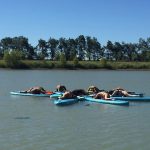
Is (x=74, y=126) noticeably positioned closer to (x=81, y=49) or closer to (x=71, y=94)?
(x=71, y=94)

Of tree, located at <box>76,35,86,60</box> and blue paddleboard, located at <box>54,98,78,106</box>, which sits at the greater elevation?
tree, located at <box>76,35,86,60</box>

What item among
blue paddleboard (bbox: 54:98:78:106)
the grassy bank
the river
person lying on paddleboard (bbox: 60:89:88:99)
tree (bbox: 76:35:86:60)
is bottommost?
the river

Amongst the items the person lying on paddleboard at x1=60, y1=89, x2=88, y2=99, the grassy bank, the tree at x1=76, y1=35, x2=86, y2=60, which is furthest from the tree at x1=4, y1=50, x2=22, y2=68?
the person lying on paddleboard at x1=60, y1=89, x2=88, y2=99

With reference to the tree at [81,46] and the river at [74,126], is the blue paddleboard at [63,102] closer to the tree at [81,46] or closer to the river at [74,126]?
the river at [74,126]

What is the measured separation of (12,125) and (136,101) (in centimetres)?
1506

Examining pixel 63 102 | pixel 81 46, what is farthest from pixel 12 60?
pixel 63 102

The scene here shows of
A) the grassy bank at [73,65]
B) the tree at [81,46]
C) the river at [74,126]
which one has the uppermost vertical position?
the tree at [81,46]

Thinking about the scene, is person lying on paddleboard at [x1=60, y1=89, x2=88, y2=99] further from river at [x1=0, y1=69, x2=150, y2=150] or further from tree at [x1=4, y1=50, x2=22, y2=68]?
tree at [x1=4, y1=50, x2=22, y2=68]

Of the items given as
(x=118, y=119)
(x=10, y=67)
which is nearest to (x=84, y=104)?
(x=118, y=119)

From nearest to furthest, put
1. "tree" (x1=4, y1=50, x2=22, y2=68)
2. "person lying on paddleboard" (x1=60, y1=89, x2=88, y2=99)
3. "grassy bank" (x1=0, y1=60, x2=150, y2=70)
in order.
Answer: "person lying on paddleboard" (x1=60, y1=89, x2=88, y2=99) < "tree" (x1=4, y1=50, x2=22, y2=68) < "grassy bank" (x1=0, y1=60, x2=150, y2=70)

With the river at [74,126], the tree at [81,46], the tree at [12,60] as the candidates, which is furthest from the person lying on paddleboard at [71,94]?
the tree at [81,46]

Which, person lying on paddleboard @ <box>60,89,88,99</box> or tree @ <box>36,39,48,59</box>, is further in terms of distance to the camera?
tree @ <box>36,39,48,59</box>

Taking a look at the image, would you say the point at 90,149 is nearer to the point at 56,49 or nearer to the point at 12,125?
the point at 12,125

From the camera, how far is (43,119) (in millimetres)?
27922
